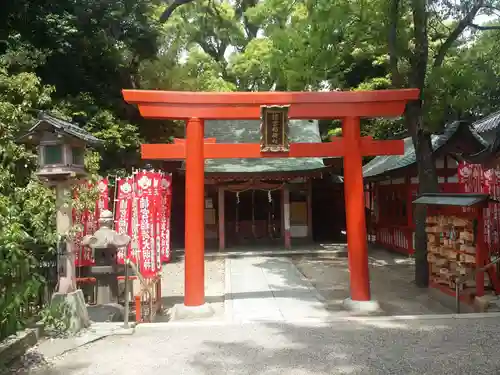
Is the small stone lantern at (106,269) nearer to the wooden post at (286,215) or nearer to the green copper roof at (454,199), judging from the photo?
the green copper roof at (454,199)

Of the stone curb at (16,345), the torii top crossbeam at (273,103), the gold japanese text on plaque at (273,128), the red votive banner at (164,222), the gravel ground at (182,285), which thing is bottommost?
the gravel ground at (182,285)

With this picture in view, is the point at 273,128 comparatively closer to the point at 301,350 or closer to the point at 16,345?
the point at 301,350

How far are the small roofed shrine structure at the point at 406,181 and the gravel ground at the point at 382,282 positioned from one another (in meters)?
0.94

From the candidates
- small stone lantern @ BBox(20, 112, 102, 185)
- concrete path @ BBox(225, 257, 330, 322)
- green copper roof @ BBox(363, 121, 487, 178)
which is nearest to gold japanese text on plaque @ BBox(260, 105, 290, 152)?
concrete path @ BBox(225, 257, 330, 322)

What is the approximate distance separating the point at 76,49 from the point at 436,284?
12123 mm

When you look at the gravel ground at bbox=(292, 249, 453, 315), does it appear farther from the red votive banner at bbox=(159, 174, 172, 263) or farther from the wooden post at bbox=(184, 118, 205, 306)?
the red votive banner at bbox=(159, 174, 172, 263)

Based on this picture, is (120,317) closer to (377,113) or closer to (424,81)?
(377,113)

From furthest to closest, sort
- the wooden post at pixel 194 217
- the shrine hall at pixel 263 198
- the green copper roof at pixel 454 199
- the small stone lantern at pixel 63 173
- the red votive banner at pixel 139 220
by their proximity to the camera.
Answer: the shrine hall at pixel 263 198 → the red votive banner at pixel 139 220 → the wooden post at pixel 194 217 → the green copper roof at pixel 454 199 → the small stone lantern at pixel 63 173

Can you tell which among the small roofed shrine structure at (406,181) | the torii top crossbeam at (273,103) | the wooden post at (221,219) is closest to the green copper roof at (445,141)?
the small roofed shrine structure at (406,181)

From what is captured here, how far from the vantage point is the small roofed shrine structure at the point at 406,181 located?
13.8 meters

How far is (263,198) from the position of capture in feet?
62.8

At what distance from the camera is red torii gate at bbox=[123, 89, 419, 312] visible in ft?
26.7

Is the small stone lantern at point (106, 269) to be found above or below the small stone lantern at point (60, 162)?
below

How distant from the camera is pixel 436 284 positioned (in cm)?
956
